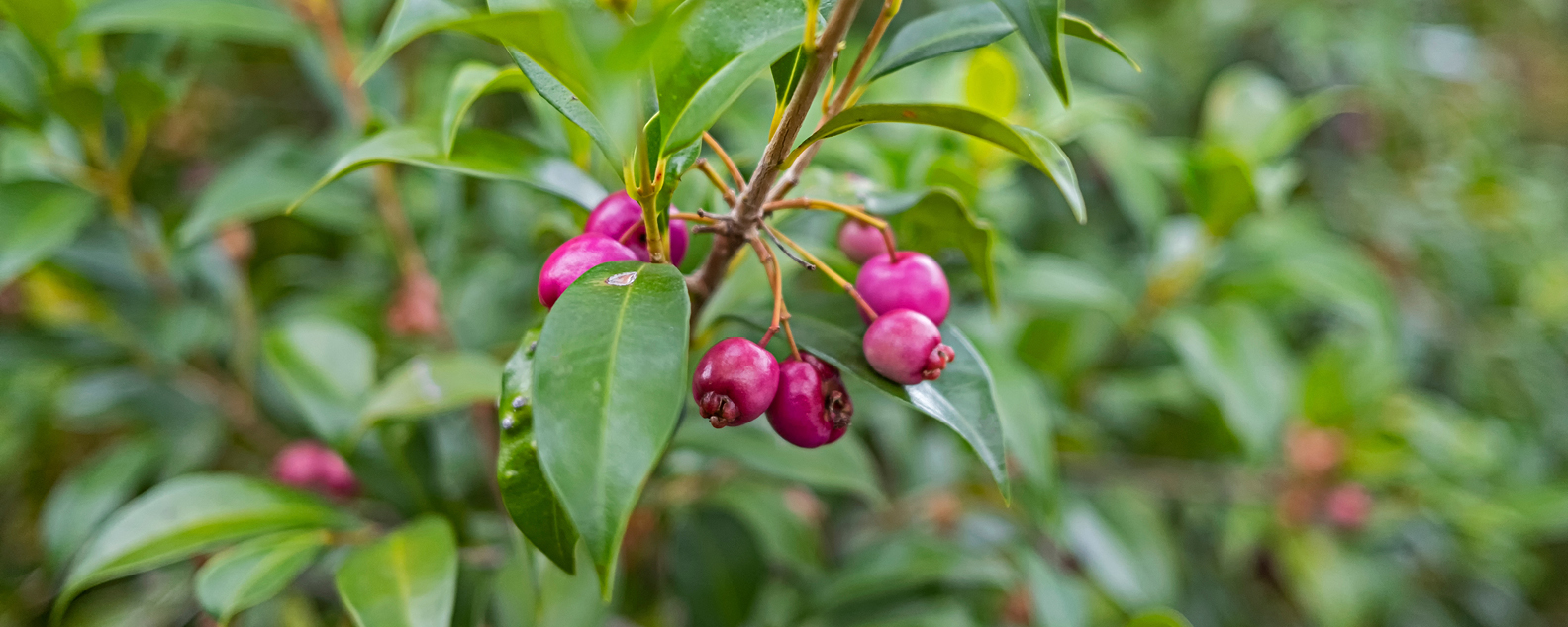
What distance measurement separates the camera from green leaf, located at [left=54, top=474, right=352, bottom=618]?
0.67m

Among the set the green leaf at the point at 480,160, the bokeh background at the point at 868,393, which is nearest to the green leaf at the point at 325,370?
the bokeh background at the point at 868,393

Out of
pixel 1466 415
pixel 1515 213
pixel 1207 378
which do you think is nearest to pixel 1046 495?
pixel 1207 378

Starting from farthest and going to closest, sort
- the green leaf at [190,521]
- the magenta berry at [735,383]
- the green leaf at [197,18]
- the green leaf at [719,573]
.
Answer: the green leaf at [719,573]
the green leaf at [197,18]
the green leaf at [190,521]
the magenta berry at [735,383]

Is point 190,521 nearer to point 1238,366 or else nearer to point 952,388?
point 952,388

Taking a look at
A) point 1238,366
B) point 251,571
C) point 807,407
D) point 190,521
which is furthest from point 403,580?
point 1238,366

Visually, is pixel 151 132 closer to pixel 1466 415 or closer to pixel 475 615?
pixel 475 615

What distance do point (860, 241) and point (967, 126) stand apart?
8.0 inches

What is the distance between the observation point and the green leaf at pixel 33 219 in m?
0.82

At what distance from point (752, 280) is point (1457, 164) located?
207 cm

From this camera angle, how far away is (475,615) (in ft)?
2.50

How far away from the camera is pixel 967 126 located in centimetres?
46

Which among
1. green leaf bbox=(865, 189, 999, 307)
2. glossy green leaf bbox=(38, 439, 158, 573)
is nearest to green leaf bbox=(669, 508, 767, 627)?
green leaf bbox=(865, 189, 999, 307)

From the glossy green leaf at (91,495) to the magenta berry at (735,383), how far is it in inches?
36.0

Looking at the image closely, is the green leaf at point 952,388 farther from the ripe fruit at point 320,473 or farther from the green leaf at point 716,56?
the ripe fruit at point 320,473
